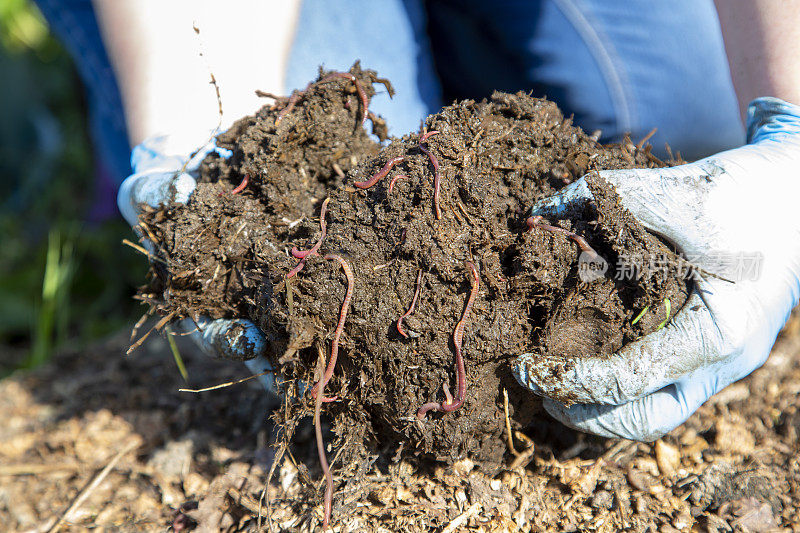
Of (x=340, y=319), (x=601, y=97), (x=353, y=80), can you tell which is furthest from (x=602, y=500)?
(x=601, y=97)

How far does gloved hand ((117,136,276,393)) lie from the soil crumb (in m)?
0.06

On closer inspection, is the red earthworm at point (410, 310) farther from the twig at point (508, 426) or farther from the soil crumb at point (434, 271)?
the twig at point (508, 426)

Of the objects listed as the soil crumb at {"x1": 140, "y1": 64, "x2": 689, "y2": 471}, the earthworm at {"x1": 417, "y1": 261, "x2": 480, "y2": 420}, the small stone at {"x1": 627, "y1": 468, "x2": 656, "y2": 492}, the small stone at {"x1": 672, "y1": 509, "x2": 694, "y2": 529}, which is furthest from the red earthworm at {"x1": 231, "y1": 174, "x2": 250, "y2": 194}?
the small stone at {"x1": 672, "y1": 509, "x2": 694, "y2": 529}

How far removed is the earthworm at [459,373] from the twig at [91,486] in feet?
4.65

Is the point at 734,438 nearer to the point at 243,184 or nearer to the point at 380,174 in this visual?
the point at 380,174

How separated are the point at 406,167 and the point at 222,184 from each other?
676 millimetres

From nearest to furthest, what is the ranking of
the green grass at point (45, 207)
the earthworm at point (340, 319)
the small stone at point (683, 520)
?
1. the earthworm at point (340, 319)
2. the small stone at point (683, 520)
3. the green grass at point (45, 207)

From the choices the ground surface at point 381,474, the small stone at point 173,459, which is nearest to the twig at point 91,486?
the ground surface at point 381,474

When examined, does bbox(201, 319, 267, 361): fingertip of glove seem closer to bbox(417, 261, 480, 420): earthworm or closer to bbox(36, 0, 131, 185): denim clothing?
bbox(417, 261, 480, 420): earthworm

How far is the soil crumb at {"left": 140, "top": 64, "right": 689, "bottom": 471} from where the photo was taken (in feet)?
4.54

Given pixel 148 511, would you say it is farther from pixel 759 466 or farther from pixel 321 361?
pixel 759 466

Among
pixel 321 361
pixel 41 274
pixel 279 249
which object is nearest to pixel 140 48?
pixel 279 249

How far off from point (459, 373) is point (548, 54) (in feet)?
6.88

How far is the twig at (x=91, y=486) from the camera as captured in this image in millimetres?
1869
